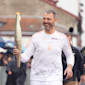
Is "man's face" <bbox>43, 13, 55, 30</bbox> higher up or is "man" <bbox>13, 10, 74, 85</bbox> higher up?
"man's face" <bbox>43, 13, 55, 30</bbox>

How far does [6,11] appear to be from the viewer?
48344 mm

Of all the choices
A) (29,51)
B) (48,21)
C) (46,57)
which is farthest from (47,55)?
(48,21)

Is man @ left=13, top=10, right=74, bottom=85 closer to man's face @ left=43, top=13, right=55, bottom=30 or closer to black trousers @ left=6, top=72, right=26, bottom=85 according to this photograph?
man's face @ left=43, top=13, right=55, bottom=30

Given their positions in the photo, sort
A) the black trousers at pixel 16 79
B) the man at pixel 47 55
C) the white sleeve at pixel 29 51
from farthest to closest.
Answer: the black trousers at pixel 16 79, the white sleeve at pixel 29 51, the man at pixel 47 55

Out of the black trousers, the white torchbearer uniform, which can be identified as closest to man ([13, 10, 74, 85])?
the white torchbearer uniform

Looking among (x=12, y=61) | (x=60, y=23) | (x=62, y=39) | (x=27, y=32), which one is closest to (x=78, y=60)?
(x=12, y=61)

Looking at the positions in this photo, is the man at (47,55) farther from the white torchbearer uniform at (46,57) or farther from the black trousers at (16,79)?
the black trousers at (16,79)

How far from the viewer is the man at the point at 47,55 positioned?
6.80 meters

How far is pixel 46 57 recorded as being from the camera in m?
6.79

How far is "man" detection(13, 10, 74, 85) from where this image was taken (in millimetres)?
6801

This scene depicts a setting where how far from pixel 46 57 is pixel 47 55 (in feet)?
0.11

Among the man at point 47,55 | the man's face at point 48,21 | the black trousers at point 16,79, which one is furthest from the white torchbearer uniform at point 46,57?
the black trousers at point 16,79

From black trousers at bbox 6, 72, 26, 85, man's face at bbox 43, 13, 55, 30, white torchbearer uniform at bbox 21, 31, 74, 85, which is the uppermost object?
man's face at bbox 43, 13, 55, 30

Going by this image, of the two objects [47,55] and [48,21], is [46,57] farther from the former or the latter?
[48,21]
